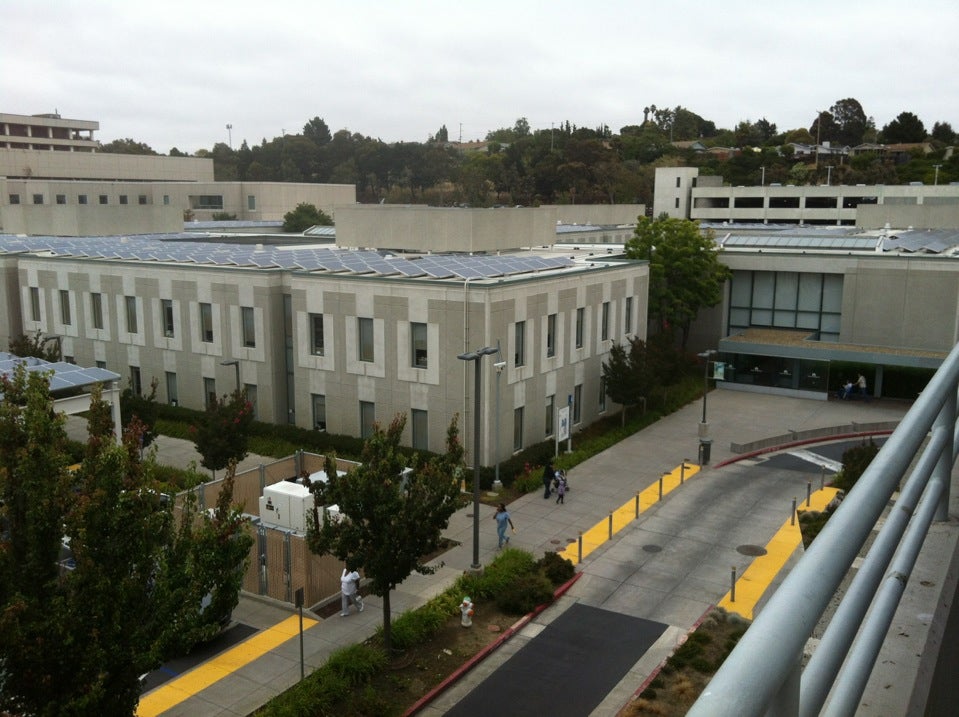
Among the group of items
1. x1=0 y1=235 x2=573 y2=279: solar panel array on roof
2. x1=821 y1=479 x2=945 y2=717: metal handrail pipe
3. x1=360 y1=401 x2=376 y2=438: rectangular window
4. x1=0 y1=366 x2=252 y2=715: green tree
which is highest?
x1=821 y1=479 x2=945 y2=717: metal handrail pipe

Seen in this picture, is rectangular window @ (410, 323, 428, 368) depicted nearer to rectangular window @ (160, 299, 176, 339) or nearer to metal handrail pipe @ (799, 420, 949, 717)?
rectangular window @ (160, 299, 176, 339)

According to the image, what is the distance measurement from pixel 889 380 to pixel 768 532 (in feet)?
78.4

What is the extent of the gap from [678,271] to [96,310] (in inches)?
1277

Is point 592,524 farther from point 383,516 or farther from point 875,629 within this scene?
point 875,629

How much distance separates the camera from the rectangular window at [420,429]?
36.7 m

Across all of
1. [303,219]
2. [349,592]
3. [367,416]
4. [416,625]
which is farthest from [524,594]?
[303,219]

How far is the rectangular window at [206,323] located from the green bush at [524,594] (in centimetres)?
2425

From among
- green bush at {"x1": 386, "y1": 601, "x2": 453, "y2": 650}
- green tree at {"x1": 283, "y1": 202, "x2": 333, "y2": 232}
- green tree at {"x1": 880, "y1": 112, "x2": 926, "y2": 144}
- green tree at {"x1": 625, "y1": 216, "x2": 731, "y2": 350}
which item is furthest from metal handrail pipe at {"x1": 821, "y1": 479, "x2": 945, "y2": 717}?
green tree at {"x1": 880, "y1": 112, "x2": 926, "y2": 144}

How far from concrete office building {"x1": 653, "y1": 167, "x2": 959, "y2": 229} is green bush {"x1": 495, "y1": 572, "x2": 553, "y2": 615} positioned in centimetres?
6342

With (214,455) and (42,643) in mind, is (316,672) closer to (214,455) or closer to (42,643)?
(42,643)

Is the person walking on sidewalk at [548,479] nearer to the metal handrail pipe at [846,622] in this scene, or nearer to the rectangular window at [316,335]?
the rectangular window at [316,335]

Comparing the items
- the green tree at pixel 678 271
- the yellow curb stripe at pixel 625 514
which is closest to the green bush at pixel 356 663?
the yellow curb stripe at pixel 625 514

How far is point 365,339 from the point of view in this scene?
3778cm

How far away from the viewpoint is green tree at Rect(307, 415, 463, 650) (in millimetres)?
19484
